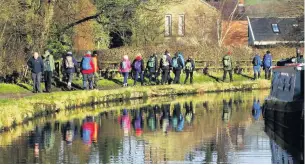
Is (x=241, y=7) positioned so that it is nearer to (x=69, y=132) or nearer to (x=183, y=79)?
(x=183, y=79)

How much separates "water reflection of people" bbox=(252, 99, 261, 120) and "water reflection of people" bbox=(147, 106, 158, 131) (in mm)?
3448

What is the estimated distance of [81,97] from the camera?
35156mm

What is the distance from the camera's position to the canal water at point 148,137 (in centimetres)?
Result: 1978

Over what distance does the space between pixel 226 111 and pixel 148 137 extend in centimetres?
965

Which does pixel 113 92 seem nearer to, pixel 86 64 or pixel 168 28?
pixel 86 64

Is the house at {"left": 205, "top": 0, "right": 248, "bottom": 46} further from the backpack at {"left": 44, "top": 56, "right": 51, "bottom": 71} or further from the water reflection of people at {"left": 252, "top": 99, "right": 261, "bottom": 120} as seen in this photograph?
the backpack at {"left": 44, "top": 56, "right": 51, "bottom": 71}

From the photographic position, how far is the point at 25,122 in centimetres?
2773

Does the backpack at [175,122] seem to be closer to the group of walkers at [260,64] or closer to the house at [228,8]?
the group of walkers at [260,64]

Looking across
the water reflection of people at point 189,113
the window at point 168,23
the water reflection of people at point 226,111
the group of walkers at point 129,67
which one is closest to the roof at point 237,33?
the window at point 168,23

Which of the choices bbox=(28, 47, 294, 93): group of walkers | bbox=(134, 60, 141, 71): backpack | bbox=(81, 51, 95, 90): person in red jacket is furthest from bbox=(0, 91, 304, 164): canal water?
bbox=(134, 60, 141, 71): backpack

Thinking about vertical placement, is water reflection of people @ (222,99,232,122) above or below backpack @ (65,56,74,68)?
below

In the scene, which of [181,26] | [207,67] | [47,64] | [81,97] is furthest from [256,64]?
[181,26]

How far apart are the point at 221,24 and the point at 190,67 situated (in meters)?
32.4

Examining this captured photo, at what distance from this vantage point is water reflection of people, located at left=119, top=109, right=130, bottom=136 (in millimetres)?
26356
